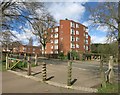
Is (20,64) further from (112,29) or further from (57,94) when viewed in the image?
(57,94)

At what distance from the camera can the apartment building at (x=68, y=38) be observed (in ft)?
257

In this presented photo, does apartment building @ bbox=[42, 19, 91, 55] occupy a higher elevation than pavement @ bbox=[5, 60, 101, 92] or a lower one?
higher

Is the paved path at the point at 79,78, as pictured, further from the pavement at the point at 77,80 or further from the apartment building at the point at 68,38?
the apartment building at the point at 68,38

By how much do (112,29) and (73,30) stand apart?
2448 inches

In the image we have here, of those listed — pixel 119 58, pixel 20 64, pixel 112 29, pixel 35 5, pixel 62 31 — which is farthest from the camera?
pixel 62 31

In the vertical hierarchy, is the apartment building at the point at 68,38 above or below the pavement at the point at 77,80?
above

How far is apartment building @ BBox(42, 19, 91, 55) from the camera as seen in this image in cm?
7819

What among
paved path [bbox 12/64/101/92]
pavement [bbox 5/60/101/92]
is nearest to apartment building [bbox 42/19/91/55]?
paved path [bbox 12/64/101/92]

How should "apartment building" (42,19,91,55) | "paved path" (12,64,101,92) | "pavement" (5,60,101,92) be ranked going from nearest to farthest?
"pavement" (5,60,101,92)
"paved path" (12,64,101,92)
"apartment building" (42,19,91,55)

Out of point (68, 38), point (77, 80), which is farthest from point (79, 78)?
point (68, 38)

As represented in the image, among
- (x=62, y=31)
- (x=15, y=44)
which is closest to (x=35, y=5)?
(x=15, y=44)

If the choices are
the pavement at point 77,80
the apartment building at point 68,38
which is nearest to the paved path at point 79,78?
the pavement at point 77,80

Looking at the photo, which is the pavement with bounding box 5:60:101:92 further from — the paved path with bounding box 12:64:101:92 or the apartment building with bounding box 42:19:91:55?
the apartment building with bounding box 42:19:91:55

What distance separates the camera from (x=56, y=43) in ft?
272
